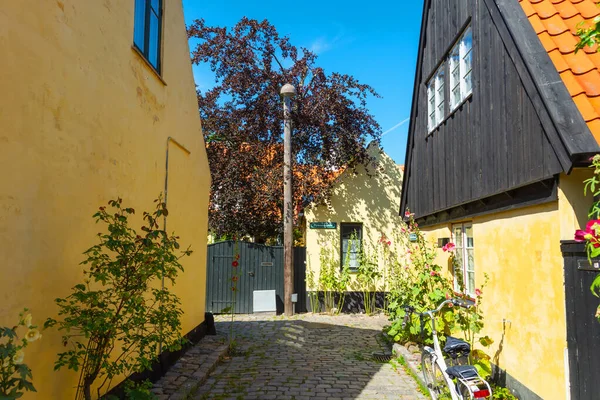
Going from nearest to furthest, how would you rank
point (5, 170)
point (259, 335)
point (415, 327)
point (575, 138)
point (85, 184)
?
1. point (5, 170)
2. point (575, 138)
3. point (85, 184)
4. point (415, 327)
5. point (259, 335)

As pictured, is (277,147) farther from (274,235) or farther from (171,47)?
(171,47)

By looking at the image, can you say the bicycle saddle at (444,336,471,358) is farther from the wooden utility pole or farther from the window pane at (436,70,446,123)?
the wooden utility pole

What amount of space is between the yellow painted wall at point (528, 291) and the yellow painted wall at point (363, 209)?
275 inches

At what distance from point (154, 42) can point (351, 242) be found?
8.43 metres

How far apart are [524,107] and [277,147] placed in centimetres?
1013

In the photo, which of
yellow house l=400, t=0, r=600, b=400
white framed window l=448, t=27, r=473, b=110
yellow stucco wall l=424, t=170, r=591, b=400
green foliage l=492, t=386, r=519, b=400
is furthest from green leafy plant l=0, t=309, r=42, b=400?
white framed window l=448, t=27, r=473, b=110

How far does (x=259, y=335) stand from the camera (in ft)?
31.5

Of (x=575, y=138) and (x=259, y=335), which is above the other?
(x=575, y=138)

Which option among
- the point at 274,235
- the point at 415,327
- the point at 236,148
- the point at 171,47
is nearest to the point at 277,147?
the point at 236,148

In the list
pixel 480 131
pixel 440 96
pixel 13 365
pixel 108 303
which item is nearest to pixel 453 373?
pixel 480 131

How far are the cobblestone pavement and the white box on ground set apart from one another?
185 cm

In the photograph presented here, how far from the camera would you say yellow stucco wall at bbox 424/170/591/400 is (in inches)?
149

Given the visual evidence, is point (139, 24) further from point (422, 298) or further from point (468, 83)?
point (422, 298)

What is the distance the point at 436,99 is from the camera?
8062mm
